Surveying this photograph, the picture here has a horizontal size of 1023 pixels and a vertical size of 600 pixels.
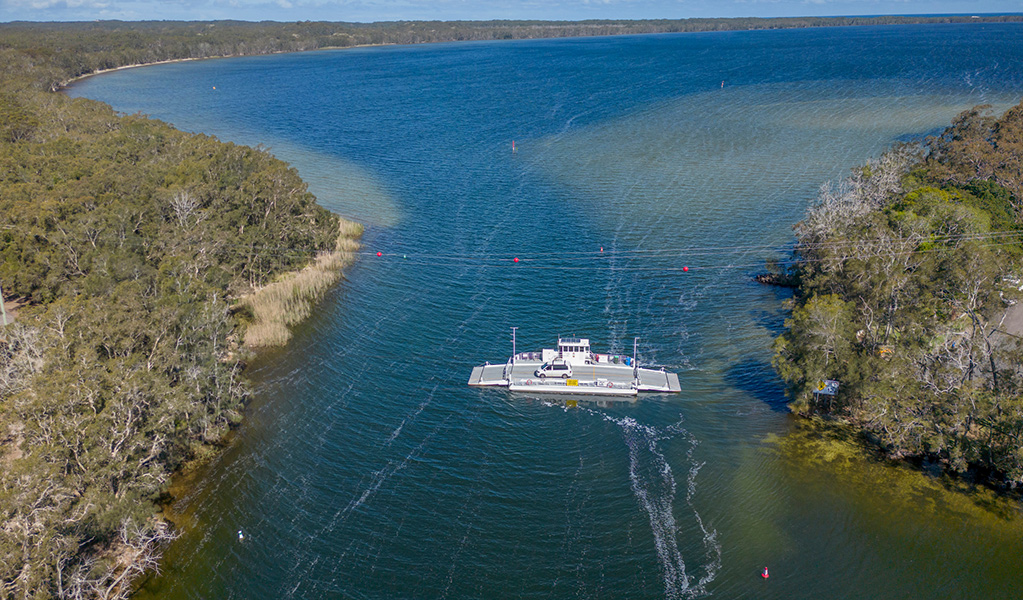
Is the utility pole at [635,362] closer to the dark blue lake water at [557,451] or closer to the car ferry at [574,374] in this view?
the car ferry at [574,374]

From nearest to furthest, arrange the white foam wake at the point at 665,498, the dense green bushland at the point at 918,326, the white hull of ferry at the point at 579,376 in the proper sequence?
the white foam wake at the point at 665,498 < the dense green bushland at the point at 918,326 < the white hull of ferry at the point at 579,376

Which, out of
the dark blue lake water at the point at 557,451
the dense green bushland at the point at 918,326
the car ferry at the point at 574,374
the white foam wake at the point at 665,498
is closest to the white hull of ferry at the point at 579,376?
the car ferry at the point at 574,374

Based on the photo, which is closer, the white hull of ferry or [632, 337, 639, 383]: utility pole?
the white hull of ferry

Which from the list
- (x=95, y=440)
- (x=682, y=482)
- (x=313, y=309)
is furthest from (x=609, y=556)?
(x=313, y=309)

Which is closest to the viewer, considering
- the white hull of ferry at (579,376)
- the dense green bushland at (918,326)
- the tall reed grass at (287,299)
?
the dense green bushland at (918,326)

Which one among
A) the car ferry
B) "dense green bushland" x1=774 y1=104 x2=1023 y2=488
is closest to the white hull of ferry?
the car ferry

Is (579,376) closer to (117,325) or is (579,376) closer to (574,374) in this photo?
(574,374)

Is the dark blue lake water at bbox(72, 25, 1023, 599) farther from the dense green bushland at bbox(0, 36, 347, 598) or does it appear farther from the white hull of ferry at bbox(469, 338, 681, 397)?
the dense green bushland at bbox(0, 36, 347, 598)
